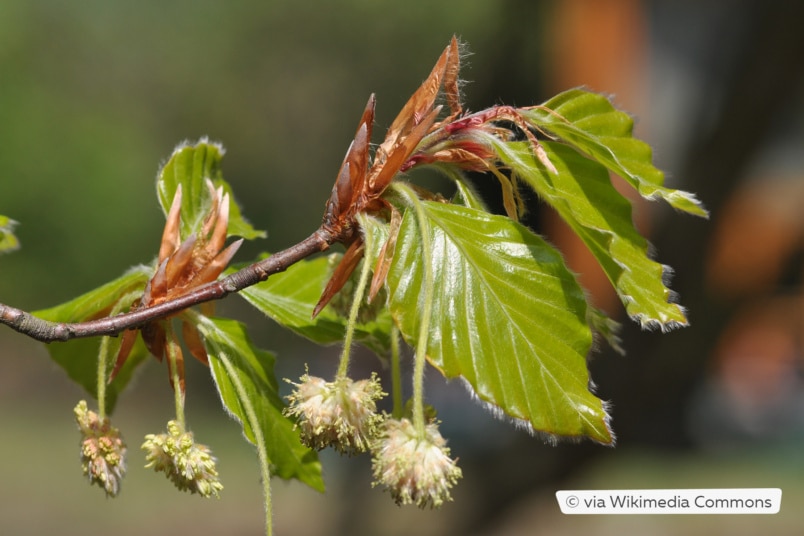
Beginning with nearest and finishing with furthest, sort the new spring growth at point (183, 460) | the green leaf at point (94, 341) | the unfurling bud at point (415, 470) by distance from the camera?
the unfurling bud at point (415, 470)
the new spring growth at point (183, 460)
the green leaf at point (94, 341)

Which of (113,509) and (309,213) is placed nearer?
(113,509)

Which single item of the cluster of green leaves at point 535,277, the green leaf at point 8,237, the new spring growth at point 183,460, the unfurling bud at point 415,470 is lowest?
the unfurling bud at point 415,470

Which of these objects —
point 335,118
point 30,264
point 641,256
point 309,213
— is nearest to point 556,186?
point 641,256

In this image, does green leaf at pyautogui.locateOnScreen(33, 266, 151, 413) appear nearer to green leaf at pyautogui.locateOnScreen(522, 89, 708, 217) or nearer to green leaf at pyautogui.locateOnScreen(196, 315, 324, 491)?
green leaf at pyautogui.locateOnScreen(196, 315, 324, 491)

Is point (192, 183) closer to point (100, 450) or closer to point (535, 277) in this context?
point (100, 450)

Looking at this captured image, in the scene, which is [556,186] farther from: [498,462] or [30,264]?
[30,264]

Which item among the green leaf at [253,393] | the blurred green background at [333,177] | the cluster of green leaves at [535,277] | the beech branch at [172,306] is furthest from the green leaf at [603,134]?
the blurred green background at [333,177]

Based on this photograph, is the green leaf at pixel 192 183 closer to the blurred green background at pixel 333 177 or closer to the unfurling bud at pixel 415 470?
the unfurling bud at pixel 415 470
